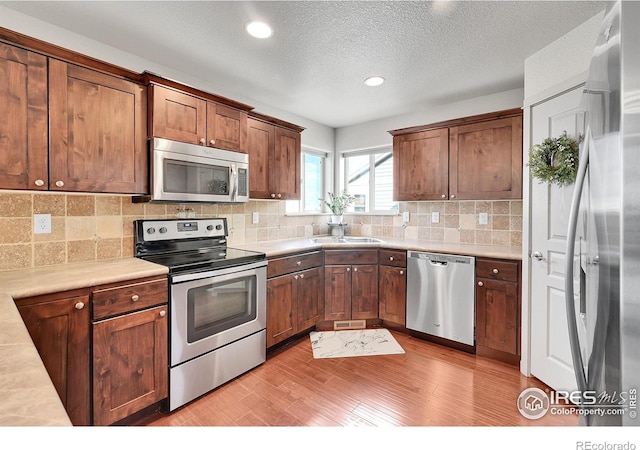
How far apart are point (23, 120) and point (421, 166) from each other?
3.14 meters

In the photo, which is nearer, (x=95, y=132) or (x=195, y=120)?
(x=95, y=132)

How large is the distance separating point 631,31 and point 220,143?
2401 millimetres

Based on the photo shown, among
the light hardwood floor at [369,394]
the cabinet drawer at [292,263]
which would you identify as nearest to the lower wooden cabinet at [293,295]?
the cabinet drawer at [292,263]

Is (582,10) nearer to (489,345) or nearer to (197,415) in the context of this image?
(489,345)

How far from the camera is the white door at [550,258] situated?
199 cm

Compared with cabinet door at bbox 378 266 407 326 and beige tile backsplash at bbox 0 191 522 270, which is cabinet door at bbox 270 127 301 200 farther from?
cabinet door at bbox 378 266 407 326

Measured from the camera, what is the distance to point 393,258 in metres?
3.12

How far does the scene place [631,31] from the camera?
583 millimetres

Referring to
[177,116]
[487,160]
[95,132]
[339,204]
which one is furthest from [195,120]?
[487,160]

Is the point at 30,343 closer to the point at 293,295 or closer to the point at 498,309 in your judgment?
the point at 293,295

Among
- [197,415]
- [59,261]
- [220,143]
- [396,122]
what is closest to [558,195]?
[396,122]

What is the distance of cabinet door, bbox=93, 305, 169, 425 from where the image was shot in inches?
64.4

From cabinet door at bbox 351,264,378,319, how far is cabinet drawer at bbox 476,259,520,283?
3.26 feet

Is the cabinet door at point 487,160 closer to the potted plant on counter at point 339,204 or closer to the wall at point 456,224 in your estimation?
the wall at point 456,224
